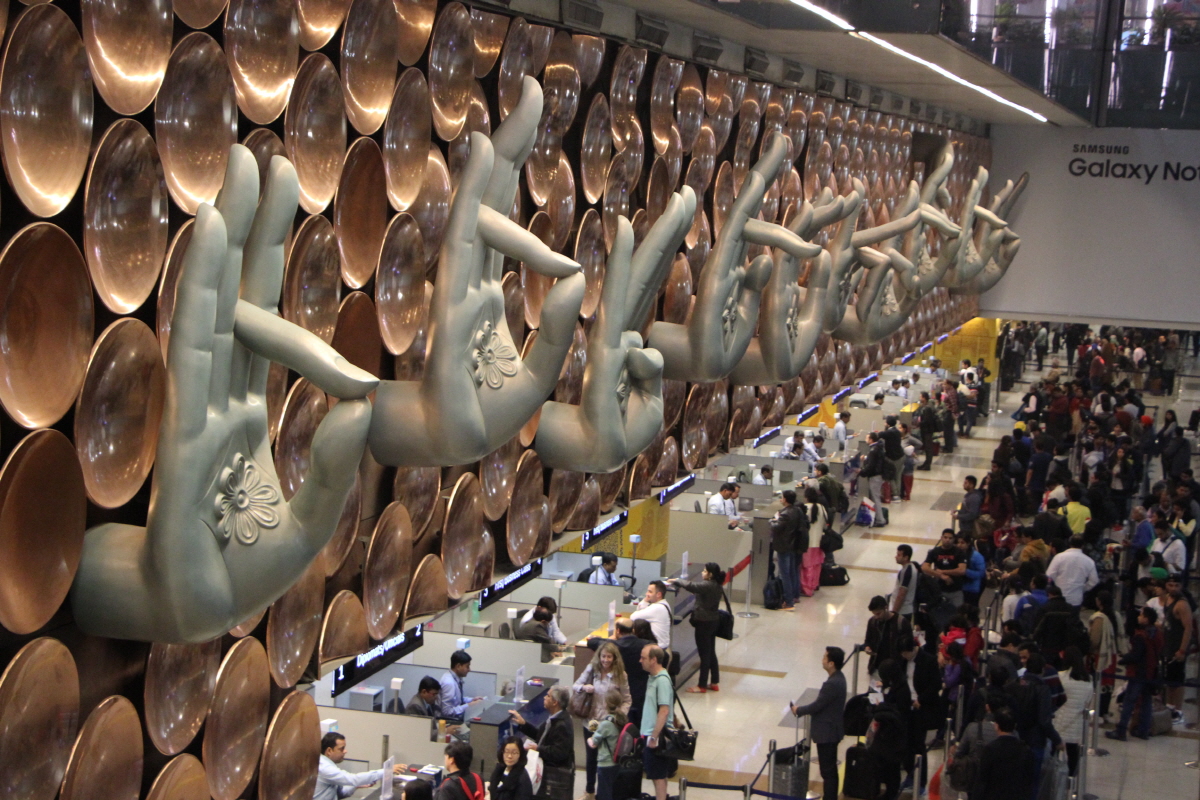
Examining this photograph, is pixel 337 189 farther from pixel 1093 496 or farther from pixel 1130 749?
pixel 1093 496

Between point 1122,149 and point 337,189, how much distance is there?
1011 centimetres

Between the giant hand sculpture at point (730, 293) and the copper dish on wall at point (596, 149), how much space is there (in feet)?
1.56

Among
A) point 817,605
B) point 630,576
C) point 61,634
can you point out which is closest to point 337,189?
point 61,634

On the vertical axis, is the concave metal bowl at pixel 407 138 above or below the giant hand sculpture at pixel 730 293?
above

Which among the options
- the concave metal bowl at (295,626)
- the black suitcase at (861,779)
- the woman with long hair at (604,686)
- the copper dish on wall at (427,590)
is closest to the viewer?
the concave metal bowl at (295,626)

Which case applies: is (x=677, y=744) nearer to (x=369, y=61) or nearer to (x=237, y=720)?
(x=237, y=720)

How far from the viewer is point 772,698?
37.3ft

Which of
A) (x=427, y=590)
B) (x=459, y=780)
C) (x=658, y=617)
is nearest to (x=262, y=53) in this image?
(x=427, y=590)

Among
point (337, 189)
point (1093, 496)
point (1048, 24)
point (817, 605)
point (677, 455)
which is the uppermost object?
point (1048, 24)

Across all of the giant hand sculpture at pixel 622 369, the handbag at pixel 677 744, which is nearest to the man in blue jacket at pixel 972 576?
the handbag at pixel 677 744

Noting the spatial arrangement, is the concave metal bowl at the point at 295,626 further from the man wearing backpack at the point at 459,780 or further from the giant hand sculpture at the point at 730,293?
the man wearing backpack at the point at 459,780

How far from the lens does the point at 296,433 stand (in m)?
3.22

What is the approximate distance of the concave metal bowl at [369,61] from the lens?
3.32 m

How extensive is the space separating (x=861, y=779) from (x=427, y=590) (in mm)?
5408
